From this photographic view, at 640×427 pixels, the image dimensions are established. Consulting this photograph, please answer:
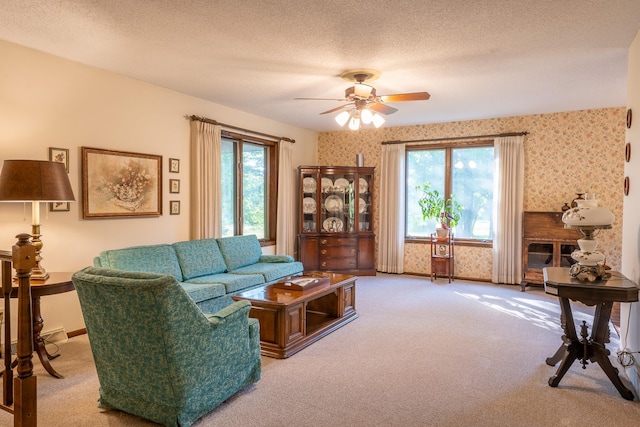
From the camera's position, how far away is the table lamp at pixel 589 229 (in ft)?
10.1

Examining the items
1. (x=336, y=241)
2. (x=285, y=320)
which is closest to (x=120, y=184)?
(x=285, y=320)

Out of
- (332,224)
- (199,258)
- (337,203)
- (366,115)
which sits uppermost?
(366,115)

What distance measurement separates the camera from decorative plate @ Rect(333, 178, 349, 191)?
7.41 m

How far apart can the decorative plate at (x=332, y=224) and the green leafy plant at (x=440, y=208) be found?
4.84 ft

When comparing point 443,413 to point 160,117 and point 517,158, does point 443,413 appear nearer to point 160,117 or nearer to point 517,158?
point 160,117

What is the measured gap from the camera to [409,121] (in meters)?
7.09

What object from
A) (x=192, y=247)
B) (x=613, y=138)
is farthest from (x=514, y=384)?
(x=613, y=138)

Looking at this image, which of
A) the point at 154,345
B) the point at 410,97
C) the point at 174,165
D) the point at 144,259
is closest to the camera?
the point at 154,345

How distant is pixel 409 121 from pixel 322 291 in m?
4.09

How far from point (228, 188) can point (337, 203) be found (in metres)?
2.08

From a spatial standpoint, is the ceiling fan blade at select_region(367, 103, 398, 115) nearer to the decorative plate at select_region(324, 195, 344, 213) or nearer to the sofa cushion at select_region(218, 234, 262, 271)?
the sofa cushion at select_region(218, 234, 262, 271)

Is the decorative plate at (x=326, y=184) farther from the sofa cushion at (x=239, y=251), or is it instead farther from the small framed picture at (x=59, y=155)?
the small framed picture at (x=59, y=155)

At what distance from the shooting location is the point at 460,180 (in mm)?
7160

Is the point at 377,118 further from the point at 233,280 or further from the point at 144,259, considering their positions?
the point at 144,259
